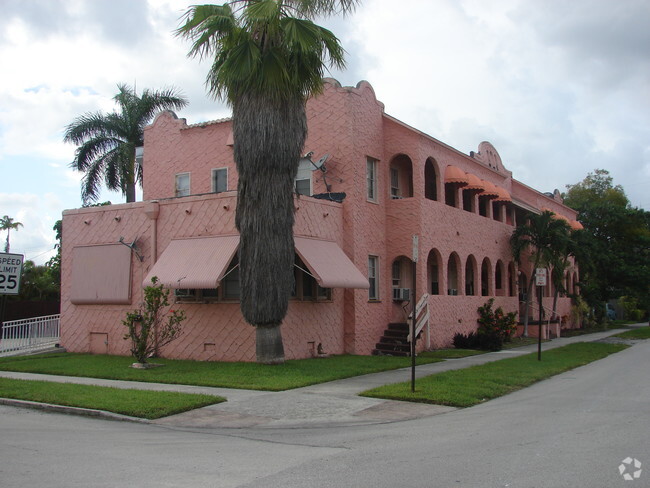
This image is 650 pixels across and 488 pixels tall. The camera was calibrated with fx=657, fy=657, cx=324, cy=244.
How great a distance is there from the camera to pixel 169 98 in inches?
1339

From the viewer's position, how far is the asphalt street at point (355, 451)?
6.82m

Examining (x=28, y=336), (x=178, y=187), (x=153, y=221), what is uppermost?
(x=178, y=187)

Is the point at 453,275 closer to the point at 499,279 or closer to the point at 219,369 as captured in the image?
the point at 499,279

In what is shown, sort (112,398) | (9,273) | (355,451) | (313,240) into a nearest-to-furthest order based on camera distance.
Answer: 1. (355,451)
2. (112,398)
3. (9,273)
4. (313,240)

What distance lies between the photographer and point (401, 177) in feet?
79.6

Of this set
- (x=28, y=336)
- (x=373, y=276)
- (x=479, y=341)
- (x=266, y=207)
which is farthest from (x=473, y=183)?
(x=28, y=336)

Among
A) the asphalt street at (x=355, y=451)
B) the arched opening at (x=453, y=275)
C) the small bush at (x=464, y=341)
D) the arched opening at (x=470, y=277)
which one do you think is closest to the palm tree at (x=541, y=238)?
the arched opening at (x=470, y=277)

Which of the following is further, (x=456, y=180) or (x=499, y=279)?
(x=499, y=279)

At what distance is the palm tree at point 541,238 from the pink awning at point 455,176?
636cm

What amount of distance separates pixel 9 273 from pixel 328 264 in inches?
345

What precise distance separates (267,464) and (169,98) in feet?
95.8

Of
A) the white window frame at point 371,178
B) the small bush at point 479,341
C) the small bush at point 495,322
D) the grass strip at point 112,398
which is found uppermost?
the white window frame at point 371,178

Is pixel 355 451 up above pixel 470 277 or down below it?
below

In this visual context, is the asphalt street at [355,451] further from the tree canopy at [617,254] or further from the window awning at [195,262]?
the tree canopy at [617,254]
